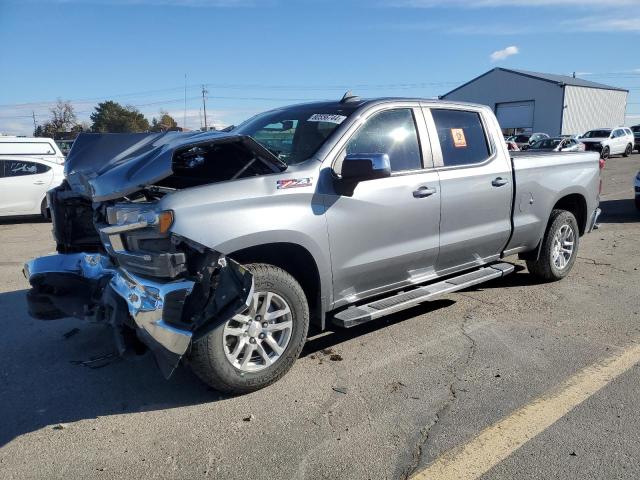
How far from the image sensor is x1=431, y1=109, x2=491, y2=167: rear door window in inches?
195

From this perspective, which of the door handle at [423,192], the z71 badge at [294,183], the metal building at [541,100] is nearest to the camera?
the z71 badge at [294,183]

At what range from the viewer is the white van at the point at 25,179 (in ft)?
38.8

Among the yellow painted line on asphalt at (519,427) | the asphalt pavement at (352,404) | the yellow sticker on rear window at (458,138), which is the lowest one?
the yellow painted line on asphalt at (519,427)

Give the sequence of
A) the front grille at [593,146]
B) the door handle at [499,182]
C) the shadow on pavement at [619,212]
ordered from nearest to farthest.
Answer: the door handle at [499,182], the shadow on pavement at [619,212], the front grille at [593,146]

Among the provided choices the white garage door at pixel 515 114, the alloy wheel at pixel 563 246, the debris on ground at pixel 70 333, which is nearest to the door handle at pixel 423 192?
the alloy wheel at pixel 563 246

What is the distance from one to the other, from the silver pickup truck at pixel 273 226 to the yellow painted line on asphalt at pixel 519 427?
1.21 m

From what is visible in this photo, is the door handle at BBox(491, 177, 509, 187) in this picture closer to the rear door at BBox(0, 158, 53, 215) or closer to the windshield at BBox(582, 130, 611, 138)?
the rear door at BBox(0, 158, 53, 215)

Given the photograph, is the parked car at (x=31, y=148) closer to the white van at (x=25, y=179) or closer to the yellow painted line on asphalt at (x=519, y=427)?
the white van at (x=25, y=179)

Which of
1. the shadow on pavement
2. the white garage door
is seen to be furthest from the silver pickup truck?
the white garage door

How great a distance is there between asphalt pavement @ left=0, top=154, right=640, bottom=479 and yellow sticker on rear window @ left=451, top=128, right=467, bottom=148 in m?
1.62

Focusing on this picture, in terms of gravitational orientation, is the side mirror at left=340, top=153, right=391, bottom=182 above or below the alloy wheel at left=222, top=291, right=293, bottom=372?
above

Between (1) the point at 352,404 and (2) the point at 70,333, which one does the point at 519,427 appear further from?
(2) the point at 70,333

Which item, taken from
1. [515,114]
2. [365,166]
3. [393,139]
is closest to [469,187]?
[393,139]

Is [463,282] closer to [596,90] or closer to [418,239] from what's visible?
[418,239]
